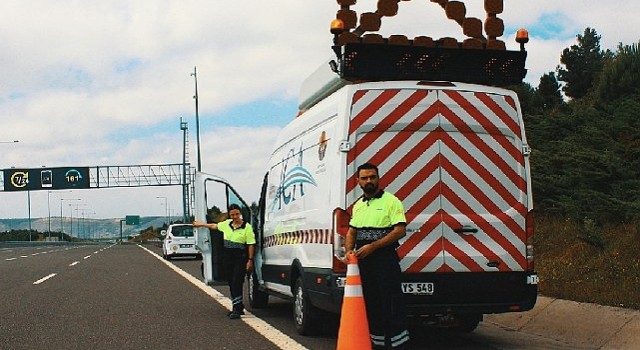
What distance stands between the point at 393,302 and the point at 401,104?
195 cm

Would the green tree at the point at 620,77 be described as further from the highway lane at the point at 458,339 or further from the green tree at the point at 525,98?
the highway lane at the point at 458,339

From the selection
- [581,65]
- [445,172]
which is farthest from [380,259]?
[581,65]

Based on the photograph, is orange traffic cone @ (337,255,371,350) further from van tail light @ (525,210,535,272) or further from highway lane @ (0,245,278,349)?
van tail light @ (525,210,535,272)

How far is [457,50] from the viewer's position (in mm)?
8156

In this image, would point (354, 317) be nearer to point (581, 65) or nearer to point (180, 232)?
point (180, 232)

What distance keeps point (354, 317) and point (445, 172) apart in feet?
5.98

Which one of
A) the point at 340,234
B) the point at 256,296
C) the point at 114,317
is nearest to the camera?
the point at 340,234

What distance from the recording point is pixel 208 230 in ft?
37.1

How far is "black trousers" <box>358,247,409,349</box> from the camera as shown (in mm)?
6738

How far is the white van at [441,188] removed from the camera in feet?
24.5

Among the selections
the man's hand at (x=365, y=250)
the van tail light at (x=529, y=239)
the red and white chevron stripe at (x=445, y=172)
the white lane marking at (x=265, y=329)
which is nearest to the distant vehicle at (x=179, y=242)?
the white lane marking at (x=265, y=329)

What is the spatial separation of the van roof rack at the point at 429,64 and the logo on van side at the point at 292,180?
126cm

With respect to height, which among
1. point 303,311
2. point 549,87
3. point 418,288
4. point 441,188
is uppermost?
point 549,87

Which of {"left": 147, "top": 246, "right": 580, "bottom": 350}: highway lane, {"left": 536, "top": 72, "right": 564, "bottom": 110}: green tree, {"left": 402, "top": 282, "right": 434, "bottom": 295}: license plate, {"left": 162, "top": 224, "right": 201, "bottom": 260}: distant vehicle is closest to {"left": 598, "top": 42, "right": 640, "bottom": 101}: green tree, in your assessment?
{"left": 536, "top": 72, "right": 564, "bottom": 110}: green tree
